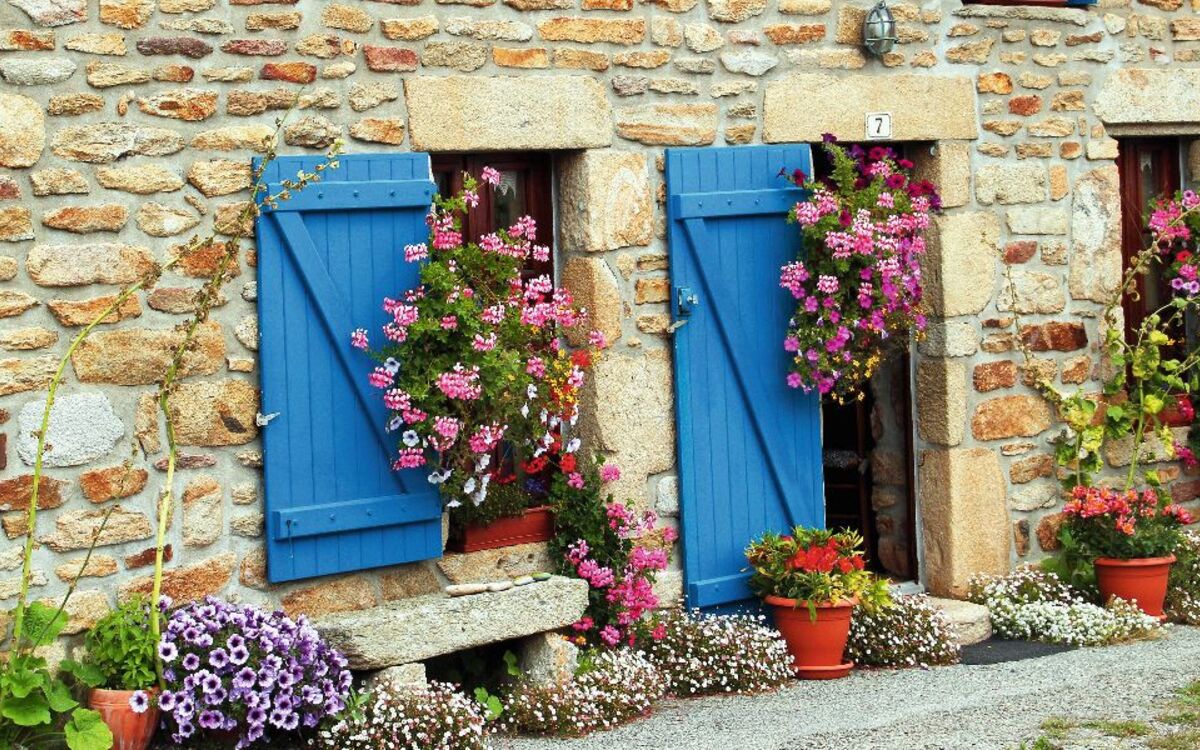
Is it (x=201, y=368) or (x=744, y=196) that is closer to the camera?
(x=201, y=368)

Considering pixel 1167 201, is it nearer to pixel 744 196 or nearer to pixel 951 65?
pixel 951 65

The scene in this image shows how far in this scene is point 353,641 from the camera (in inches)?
225

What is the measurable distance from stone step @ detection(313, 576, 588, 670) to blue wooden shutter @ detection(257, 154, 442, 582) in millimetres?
241

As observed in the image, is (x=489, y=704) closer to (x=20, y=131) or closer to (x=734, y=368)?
(x=734, y=368)

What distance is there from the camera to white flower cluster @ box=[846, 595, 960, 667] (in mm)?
7012

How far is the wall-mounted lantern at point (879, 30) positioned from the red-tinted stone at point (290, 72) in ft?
8.31

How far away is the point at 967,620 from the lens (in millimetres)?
7414

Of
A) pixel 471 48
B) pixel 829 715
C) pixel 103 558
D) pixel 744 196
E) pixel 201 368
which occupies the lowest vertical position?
pixel 829 715

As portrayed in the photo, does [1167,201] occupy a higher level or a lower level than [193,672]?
higher

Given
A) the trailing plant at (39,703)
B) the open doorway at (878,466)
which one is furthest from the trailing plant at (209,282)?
the open doorway at (878,466)

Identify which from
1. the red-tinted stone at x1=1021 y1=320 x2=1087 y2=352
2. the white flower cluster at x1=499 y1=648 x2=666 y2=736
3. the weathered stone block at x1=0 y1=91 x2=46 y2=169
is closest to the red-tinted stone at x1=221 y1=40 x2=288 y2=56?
the weathered stone block at x1=0 y1=91 x2=46 y2=169

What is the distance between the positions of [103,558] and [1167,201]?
17.6 feet

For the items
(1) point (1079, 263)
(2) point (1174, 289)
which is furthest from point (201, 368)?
(2) point (1174, 289)

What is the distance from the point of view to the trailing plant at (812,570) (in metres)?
6.80
